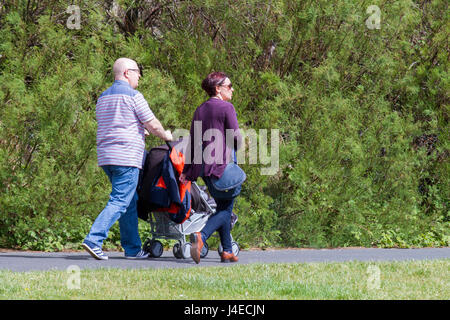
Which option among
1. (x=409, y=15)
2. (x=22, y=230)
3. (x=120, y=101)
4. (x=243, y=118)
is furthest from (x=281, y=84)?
(x=22, y=230)

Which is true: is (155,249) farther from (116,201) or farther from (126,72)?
(126,72)

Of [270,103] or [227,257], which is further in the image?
[270,103]

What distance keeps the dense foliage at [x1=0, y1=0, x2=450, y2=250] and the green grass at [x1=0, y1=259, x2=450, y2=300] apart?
257cm

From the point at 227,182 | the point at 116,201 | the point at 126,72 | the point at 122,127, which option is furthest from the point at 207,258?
the point at 126,72

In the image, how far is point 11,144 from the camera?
8797 mm

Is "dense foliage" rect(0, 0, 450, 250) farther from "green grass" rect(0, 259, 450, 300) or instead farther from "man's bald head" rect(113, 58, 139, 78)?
"green grass" rect(0, 259, 450, 300)

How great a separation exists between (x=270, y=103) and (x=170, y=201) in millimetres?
2680

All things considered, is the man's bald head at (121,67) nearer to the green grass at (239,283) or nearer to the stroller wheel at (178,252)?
the stroller wheel at (178,252)

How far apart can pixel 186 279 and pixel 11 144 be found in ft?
12.2

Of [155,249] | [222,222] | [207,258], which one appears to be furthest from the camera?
[207,258]

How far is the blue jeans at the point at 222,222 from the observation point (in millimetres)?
7363

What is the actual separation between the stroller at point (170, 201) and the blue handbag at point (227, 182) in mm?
354

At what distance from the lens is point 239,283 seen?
5.90m

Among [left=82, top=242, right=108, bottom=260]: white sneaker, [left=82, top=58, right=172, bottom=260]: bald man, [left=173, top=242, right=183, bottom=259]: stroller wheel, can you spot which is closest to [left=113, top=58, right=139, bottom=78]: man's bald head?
[left=82, top=58, right=172, bottom=260]: bald man
